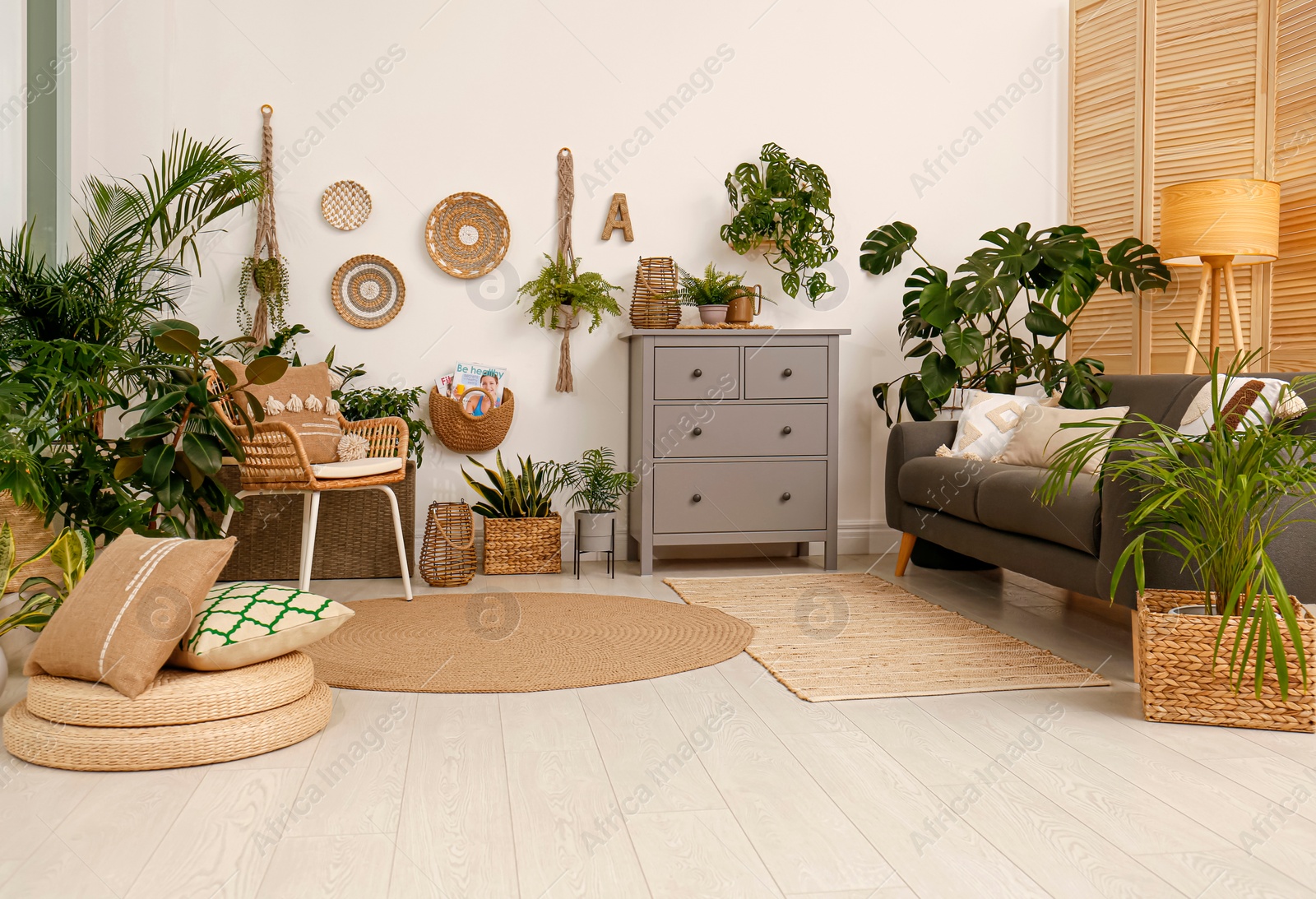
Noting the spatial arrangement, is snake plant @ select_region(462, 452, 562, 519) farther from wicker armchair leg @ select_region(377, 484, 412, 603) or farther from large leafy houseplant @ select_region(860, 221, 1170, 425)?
large leafy houseplant @ select_region(860, 221, 1170, 425)

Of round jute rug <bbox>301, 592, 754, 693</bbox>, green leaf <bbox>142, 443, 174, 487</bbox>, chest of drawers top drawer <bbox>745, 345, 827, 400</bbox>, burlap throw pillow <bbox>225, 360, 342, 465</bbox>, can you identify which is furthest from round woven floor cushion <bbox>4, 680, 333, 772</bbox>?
chest of drawers top drawer <bbox>745, 345, 827, 400</bbox>

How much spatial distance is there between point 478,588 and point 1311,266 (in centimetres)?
326

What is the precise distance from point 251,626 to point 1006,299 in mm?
3128

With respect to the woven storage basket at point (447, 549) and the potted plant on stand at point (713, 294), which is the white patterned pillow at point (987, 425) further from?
the woven storage basket at point (447, 549)

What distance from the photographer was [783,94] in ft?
14.7

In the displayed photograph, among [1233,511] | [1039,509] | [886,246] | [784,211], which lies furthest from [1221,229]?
[1233,511]

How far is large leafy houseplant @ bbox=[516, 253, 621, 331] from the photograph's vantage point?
13.7ft

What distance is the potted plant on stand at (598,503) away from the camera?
3.94 metres

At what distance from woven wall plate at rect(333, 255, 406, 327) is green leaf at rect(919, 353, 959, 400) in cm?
218

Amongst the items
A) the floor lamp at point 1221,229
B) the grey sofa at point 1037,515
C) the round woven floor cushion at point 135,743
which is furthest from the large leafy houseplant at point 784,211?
the round woven floor cushion at point 135,743

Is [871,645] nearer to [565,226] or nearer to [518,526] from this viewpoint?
[518,526]

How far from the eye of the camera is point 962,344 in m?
3.86

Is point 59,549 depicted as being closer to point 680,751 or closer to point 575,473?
point 680,751

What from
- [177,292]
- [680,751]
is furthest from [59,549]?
[177,292]
